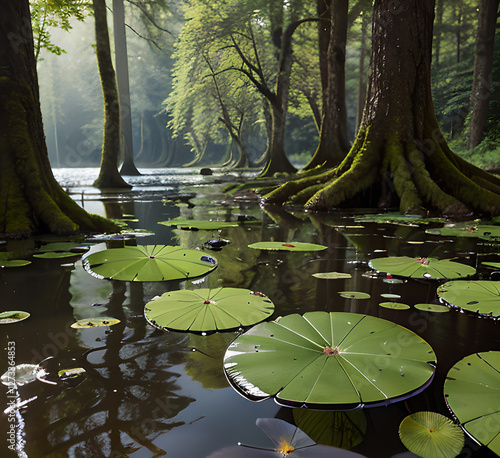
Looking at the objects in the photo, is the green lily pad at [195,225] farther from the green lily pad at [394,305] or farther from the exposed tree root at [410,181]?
the green lily pad at [394,305]

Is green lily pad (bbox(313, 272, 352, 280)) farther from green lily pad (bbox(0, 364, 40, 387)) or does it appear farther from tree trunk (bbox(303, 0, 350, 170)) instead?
tree trunk (bbox(303, 0, 350, 170))

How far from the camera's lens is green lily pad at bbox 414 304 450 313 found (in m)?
1.82

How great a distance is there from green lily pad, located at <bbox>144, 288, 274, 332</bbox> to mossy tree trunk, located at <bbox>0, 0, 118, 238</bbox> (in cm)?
225

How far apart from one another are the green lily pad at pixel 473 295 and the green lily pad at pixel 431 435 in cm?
88

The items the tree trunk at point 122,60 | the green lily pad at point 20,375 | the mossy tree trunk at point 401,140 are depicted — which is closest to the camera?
the green lily pad at point 20,375

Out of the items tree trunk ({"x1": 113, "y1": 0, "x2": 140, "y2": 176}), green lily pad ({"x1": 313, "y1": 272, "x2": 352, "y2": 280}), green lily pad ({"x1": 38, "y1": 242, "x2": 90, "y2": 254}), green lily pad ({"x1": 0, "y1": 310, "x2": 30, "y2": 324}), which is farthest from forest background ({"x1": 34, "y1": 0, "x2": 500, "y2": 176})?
green lily pad ({"x1": 313, "y1": 272, "x2": 352, "y2": 280})

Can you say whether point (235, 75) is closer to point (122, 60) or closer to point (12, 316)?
point (122, 60)

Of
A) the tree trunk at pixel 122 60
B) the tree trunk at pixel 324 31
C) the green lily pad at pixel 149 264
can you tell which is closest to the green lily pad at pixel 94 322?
the green lily pad at pixel 149 264

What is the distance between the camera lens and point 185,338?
61.1 inches

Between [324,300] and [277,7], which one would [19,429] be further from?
[277,7]

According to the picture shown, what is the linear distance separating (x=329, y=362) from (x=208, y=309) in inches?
26.0

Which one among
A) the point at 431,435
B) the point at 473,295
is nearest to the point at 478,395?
the point at 431,435

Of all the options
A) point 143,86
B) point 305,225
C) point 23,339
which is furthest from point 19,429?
point 143,86

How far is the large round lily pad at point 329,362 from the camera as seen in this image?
3.65ft
